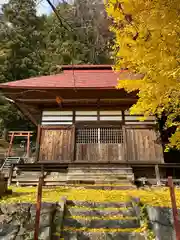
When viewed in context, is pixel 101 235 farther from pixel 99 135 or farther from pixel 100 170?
pixel 99 135

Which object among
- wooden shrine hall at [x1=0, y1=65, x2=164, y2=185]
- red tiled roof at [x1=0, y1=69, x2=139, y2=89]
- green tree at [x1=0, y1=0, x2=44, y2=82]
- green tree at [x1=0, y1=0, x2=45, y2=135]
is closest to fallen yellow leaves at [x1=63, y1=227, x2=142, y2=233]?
wooden shrine hall at [x1=0, y1=65, x2=164, y2=185]

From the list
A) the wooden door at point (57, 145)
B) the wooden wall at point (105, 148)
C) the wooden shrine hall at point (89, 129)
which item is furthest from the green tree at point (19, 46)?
the wooden wall at point (105, 148)

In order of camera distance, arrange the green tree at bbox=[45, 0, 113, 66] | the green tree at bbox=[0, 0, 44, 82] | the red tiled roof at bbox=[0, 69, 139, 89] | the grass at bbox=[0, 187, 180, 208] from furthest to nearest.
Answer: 1. the green tree at bbox=[0, 0, 44, 82]
2. the red tiled roof at bbox=[0, 69, 139, 89]
3. the grass at bbox=[0, 187, 180, 208]
4. the green tree at bbox=[45, 0, 113, 66]

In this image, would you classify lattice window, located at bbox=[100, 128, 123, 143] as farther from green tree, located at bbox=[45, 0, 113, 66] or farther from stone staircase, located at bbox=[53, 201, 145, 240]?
stone staircase, located at bbox=[53, 201, 145, 240]

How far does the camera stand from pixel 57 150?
30.4 feet

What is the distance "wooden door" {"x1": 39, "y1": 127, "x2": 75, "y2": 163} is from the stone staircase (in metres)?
4.14

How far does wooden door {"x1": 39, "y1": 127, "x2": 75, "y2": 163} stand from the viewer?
360 inches

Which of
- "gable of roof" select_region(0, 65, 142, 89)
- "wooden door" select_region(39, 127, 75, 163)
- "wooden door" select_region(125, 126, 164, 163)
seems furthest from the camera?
"wooden door" select_region(39, 127, 75, 163)

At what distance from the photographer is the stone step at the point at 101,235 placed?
405cm

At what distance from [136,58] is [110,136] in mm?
4087

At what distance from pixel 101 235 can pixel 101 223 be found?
346 mm

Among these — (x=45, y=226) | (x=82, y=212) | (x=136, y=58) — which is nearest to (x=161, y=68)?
(x=136, y=58)

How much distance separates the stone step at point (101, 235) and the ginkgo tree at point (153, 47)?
3425 mm

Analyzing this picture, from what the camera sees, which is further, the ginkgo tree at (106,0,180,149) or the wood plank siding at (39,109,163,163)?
the wood plank siding at (39,109,163,163)
